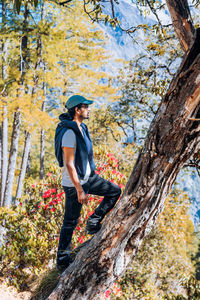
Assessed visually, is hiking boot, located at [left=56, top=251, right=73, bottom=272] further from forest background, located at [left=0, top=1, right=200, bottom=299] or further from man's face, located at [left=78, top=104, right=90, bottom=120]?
man's face, located at [left=78, top=104, right=90, bottom=120]

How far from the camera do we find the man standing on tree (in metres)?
2.31

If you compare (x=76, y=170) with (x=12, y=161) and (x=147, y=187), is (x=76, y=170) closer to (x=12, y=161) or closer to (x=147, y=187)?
(x=147, y=187)

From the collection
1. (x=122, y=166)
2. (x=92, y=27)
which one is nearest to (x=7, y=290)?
(x=122, y=166)

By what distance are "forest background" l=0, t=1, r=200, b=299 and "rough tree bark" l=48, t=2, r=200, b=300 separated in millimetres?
1006

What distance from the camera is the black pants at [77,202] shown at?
256 cm

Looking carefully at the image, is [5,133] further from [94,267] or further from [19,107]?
[94,267]

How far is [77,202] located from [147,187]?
3.14 ft

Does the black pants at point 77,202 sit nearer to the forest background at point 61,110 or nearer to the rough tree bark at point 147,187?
the rough tree bark at point 147,187

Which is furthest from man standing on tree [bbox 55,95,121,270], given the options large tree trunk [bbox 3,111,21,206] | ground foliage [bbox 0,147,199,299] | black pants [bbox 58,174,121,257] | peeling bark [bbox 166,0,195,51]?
large tree trunk [bbox 3,111,21,206]

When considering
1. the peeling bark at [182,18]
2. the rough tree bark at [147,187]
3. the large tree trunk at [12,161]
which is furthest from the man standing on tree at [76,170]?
the large tree trunk at [12,161]

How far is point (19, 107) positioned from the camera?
7098mm

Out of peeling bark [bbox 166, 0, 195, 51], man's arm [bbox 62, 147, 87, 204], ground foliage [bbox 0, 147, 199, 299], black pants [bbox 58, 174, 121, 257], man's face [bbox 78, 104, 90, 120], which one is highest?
peeling bark [bbox 166, 0, 195, 51]

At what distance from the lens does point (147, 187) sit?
1.91m

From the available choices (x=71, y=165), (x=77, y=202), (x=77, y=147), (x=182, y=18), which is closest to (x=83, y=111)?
(x=77, y=147)
